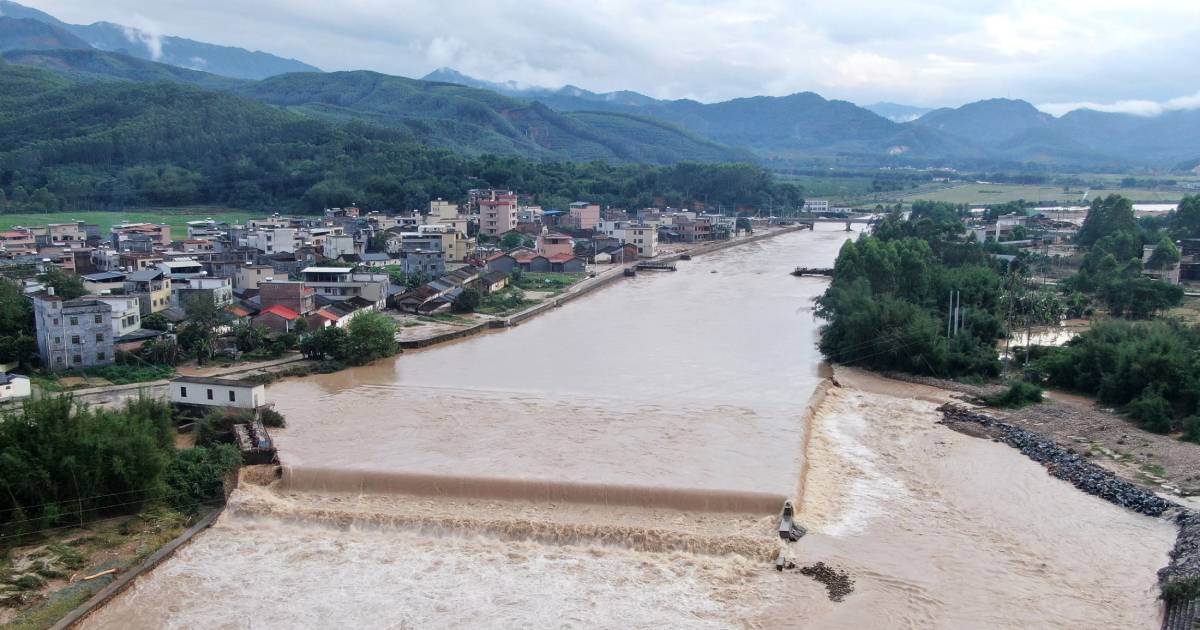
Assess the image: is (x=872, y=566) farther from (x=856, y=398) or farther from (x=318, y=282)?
(x=318, y=282)

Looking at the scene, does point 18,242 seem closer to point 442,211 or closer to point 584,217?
point 442,211

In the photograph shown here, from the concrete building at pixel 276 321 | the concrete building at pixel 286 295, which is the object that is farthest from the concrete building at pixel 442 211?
the concrete building at pixel 276 321

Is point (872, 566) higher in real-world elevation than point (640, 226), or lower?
lower

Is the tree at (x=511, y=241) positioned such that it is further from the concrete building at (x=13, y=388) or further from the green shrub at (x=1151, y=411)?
the green shrub at (x=1151, y=411)

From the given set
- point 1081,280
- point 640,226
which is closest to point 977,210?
point 640,226

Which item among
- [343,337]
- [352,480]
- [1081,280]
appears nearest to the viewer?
[352,480]

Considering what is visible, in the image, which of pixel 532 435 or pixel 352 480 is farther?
pixel 532 435

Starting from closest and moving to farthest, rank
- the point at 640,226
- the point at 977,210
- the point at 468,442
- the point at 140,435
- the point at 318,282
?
the point at 140,435
the point at 468,442
the point at 318,282
the point at 640,226
the point at 977,210
